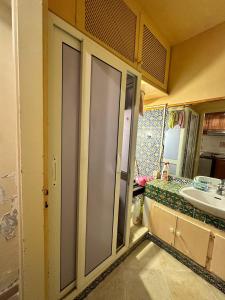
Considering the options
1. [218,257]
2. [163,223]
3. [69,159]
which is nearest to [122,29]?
[69,159]

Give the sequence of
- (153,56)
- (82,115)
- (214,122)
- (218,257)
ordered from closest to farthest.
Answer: (82,115)
(218,257)
(153,56)
(214,122)

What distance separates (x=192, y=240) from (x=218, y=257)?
0.21m

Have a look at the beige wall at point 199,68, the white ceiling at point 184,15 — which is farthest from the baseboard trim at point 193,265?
the white ceiling at point 184,15

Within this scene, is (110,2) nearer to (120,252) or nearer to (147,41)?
(147,41)

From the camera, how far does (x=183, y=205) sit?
1484 mm

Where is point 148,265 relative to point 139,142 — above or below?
below

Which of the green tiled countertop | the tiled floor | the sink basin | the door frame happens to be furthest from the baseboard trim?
the door frame

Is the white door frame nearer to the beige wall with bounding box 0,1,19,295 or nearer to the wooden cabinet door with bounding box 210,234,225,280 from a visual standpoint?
the beige wall with bounding box 0,1,19,295

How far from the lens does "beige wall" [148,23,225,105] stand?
1.44m

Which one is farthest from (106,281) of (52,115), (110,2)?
(110,2)

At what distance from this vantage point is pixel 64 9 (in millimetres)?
824

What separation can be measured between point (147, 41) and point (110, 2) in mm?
501

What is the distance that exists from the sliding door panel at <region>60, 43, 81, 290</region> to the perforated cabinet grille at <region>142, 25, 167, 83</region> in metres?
0.81

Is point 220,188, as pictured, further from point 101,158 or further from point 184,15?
point 184,15
